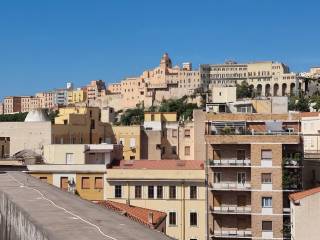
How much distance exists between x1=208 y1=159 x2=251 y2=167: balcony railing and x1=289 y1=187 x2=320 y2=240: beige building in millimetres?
7697

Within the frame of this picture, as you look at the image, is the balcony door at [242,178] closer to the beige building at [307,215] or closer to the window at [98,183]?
the beige building at [307,215]

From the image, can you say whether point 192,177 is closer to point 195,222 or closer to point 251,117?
point 195,222

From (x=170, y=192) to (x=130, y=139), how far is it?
79.5ft

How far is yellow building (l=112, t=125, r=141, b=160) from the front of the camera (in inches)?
2351

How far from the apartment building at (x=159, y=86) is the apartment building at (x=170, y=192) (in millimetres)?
138266

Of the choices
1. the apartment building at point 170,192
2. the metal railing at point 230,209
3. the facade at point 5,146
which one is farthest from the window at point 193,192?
the facade at point 5,146

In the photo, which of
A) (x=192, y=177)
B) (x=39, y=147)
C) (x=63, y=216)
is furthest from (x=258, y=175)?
(x=63, y=216)

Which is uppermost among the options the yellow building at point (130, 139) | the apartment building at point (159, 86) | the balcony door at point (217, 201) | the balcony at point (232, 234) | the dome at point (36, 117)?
the apartment building at point (159, 86)

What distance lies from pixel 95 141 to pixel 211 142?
23981mm

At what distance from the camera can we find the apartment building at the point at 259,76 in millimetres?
171625

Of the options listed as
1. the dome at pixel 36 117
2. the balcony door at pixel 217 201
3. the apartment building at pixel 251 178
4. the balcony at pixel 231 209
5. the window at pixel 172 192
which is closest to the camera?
the apartment building at pixel 251 178

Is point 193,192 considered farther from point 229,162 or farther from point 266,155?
point 266,155

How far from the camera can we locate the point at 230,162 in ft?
114

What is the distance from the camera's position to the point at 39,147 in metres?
48.8
